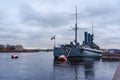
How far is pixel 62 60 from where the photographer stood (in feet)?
290

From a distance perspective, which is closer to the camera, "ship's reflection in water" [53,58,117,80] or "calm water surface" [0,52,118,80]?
"ship's reflection in water" [53,58,117,80]

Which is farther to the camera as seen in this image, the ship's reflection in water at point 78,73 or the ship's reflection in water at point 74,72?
the ship's reflection in water at point 74,72

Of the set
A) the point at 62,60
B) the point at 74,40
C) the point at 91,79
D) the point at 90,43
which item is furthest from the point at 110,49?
the point at 91,79

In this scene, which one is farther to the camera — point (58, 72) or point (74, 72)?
point (74, 72)

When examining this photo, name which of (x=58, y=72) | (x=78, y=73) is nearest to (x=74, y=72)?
(x=78, y=73)

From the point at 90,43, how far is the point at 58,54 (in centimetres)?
2392

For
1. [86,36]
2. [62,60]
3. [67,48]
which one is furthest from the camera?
[86,36]

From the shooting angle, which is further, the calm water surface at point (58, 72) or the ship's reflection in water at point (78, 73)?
the calm water surface at point (58, 72)

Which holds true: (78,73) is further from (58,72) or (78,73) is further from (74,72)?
(58,72)

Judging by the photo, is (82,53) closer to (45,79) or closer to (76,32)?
(76,32)

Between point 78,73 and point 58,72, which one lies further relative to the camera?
point 58,72

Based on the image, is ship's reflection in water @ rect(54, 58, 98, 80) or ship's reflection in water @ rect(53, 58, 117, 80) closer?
ship's reflection in water @ rect(53, 58, 117, 80)

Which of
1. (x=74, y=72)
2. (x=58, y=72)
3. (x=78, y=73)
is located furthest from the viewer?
(x=74, y=72)

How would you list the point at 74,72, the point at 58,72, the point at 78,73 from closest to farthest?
the point at 78,73 → the point at 58,72 → the point at 74,72
